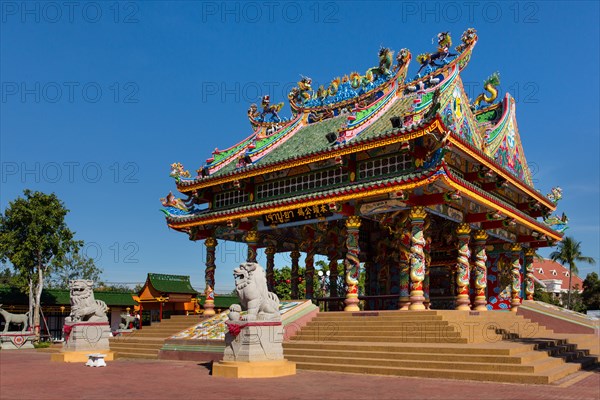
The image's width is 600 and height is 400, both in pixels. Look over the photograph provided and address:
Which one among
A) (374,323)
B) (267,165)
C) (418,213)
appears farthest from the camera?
(267,165)

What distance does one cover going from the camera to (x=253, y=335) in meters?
13.4

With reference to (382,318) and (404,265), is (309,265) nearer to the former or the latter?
(404,265)

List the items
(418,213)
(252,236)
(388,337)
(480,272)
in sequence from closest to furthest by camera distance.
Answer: (388,337) < (418,213) < (480,272) < (252,236)

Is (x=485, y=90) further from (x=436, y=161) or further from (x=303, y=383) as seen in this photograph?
(x=303, y=383)

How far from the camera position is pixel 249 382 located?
12.2 metres

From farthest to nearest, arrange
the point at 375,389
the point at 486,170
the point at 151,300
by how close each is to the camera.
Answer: the point at 151,300 → the point at 486,170 → the point at 375,389

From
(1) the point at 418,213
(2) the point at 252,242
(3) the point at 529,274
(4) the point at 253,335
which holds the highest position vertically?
(1) the point at 418,213

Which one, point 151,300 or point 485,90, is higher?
point 485,90

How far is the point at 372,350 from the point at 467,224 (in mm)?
7953

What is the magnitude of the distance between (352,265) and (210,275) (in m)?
8.16

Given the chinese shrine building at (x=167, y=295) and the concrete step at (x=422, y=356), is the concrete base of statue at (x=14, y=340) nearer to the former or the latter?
the chinese shrine building at (x=167, y=295)

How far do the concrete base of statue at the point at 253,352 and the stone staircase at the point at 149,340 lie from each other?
7211 mm

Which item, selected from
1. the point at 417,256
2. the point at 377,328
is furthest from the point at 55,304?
the point at 417,256

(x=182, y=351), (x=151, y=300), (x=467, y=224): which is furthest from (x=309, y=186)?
(x=151, y=300)
